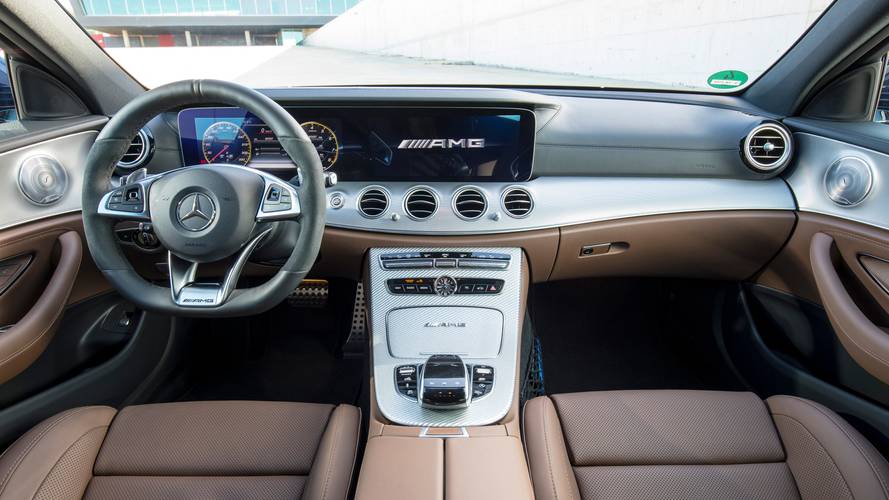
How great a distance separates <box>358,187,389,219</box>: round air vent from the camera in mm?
1867

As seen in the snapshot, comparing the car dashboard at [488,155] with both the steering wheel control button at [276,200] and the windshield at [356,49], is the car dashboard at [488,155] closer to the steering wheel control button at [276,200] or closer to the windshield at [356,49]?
the windshield at [356,49]

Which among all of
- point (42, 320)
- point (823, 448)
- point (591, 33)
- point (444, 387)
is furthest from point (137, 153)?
point (591, 33)

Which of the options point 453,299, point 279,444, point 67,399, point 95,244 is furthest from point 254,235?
point 67,399

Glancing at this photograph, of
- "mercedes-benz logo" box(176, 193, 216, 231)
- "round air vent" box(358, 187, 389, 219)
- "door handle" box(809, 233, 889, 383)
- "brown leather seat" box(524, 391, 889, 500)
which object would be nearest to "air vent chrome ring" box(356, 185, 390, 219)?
"round air vent" box(358, 187, 389, 219)

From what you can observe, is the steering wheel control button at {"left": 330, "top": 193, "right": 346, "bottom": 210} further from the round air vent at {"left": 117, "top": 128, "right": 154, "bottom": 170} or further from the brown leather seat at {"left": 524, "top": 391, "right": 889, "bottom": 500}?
the brown leather seat at {"left": 524, "top": 391, "right": 889, "bottom": 500}

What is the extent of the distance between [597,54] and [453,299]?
7.43ft

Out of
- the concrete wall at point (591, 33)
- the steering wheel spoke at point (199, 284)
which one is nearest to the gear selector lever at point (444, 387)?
the steering wheel spoke at point (199, 284)

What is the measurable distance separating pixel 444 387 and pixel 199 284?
705 millimetres

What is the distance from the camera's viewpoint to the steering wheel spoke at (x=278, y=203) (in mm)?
1238

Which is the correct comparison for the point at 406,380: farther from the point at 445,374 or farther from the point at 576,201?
the point at 576,201

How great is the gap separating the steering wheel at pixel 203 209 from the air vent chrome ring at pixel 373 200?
59 centimetres

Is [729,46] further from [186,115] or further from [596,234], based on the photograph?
[186,115]

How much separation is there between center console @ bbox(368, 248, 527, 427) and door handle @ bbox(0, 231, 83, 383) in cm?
Answer: 97

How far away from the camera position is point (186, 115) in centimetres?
182
